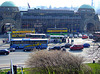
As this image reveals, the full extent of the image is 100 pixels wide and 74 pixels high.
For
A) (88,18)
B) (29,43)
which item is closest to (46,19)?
(88,18)

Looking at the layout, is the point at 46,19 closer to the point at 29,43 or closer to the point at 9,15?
the point at 9,15

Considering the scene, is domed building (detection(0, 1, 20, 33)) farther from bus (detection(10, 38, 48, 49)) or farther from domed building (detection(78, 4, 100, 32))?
domed building (detection(78, 4, 100, 32))

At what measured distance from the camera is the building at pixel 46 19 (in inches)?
1965

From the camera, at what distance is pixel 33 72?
1172cm

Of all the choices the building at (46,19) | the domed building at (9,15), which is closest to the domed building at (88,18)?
the building at (46,19)

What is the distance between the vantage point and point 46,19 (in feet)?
169

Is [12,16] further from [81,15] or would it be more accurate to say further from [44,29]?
[81,15]

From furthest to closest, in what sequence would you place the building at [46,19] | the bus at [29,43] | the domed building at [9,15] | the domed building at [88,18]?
the domed building at [88,18] → the building at [46,19] → the domed building at [9,15] → the bus at [29,43]

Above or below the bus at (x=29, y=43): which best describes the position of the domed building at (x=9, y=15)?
above

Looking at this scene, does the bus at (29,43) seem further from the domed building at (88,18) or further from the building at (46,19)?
the domed building at (88,18)

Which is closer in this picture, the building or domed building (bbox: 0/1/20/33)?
domed building (bbox: 0/1/20/33)

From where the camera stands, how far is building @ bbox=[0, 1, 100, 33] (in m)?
49.9

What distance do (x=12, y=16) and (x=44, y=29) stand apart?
11536 mm

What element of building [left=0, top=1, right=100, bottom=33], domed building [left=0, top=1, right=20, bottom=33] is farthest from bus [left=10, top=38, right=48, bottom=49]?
building [left=0, top=1, right=100, bottom=33]
